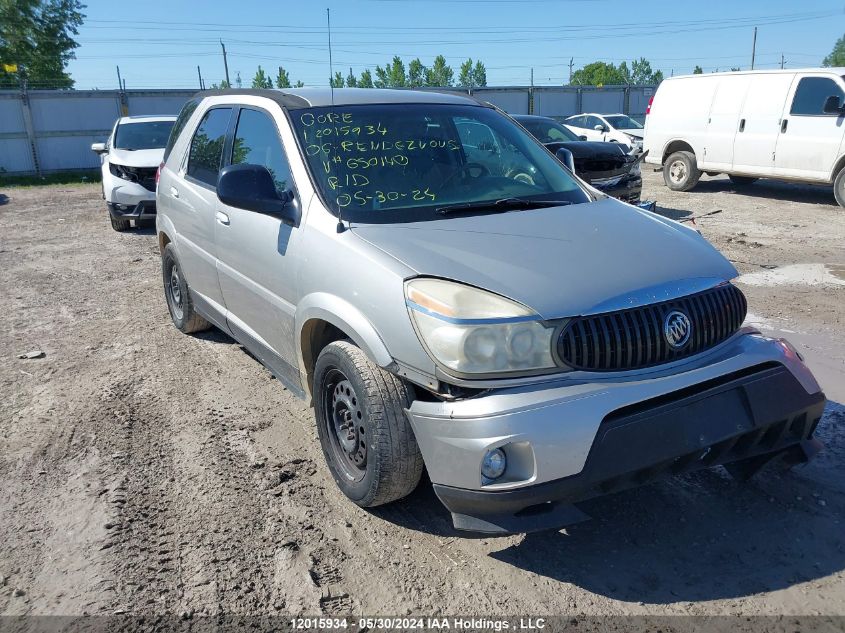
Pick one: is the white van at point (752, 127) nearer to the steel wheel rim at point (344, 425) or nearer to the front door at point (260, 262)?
the front door at point (260, 262)

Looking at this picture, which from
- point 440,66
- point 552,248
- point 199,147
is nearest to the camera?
point 552,248

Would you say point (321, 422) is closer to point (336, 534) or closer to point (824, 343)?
point (336, 534)

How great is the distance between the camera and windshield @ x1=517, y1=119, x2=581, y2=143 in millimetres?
11710

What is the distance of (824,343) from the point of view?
5359 mm

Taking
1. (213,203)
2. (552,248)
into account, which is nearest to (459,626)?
(552,248)

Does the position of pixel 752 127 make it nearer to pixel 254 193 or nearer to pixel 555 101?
pixel 254 193

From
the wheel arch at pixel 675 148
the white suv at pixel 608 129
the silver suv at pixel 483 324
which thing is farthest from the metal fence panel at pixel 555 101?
the silver suv at pixel 483 324

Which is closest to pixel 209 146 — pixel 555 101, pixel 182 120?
pixel 182 120

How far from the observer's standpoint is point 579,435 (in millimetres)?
2490

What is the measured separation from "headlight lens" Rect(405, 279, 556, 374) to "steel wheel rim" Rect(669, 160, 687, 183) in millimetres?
12888

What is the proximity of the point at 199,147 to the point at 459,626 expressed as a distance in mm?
3856

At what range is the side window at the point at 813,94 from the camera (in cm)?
1146

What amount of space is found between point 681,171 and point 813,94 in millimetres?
3024

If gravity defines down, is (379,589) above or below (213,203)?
below
